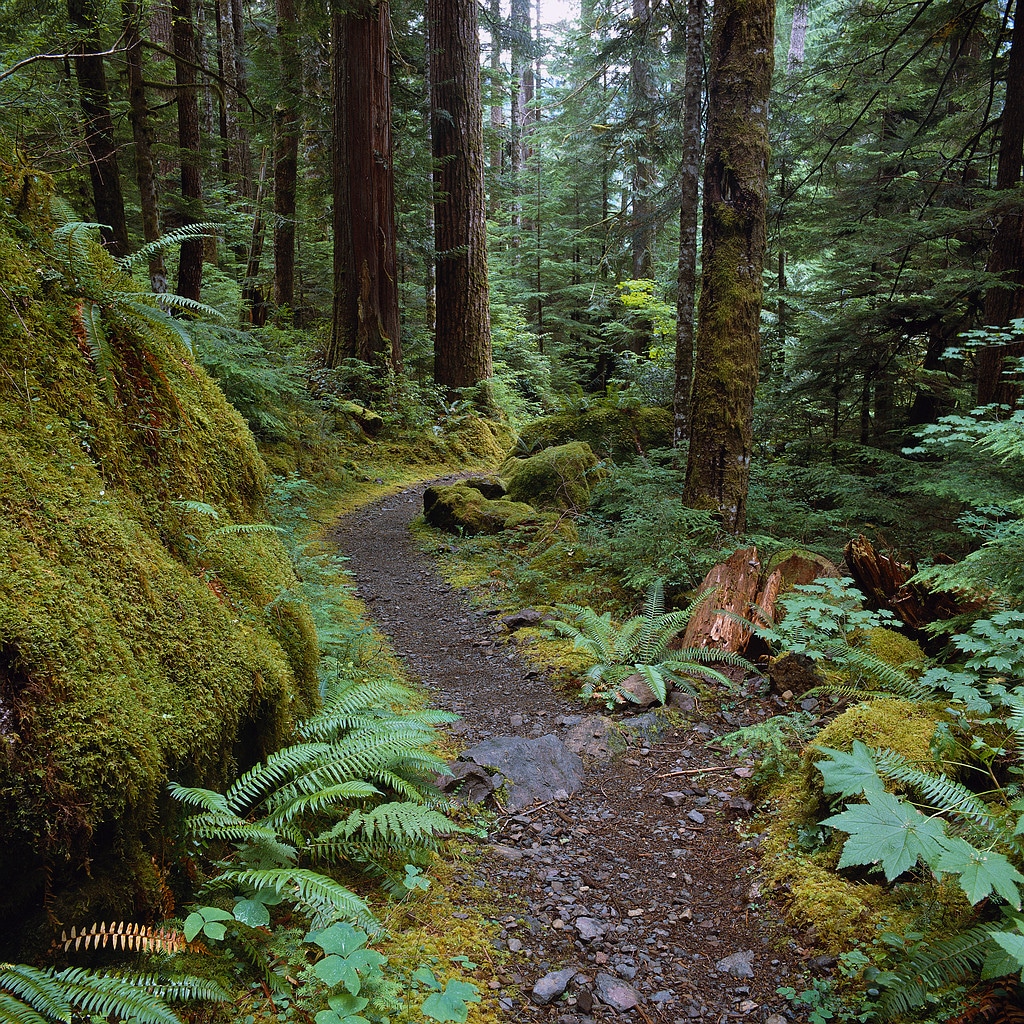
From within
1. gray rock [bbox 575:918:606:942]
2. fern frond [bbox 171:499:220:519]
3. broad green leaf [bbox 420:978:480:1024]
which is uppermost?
fern frond [bbox 171:499:220:519]

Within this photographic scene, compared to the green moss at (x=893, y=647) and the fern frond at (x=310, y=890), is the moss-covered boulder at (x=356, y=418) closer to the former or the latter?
the green moss at (x=893, y=647)

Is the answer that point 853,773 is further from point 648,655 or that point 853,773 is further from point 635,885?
point 648,655

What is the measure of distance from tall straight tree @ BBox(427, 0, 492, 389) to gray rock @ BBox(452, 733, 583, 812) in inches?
444

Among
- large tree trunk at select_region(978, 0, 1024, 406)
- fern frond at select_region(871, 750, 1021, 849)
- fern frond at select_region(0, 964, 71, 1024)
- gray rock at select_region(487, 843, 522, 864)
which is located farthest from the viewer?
large tree trunk at select_region(978, 0, 1024, 406)

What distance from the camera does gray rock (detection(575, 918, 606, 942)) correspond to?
270cm

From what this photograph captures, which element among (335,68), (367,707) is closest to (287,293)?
(335,68)

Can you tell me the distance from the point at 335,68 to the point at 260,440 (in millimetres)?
7932

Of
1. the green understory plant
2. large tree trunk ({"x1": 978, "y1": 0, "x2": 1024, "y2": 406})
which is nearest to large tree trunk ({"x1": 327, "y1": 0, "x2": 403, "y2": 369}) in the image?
the green understory plant

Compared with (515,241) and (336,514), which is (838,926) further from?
(515,241)

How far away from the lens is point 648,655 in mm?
4859

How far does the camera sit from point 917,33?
10008mm

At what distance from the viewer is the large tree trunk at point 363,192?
1241 cm

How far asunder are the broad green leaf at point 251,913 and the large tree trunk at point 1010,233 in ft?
29.9

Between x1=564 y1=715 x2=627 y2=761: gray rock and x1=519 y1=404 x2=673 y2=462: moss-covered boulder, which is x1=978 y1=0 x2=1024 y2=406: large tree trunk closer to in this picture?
x1=519 y1=404 x2=673 y2=462: moss-covered boulder
